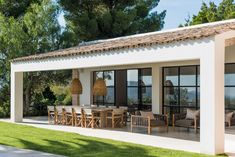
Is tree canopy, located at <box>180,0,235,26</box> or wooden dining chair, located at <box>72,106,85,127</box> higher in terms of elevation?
tree canopy, located at <box>180,0,235,26</box>

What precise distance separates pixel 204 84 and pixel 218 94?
1.64 feet

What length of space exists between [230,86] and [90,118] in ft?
21.4

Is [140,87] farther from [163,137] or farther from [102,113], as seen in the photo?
[163,137]

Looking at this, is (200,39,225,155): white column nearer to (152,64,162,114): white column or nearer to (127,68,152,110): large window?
(152,64,162,114): white column

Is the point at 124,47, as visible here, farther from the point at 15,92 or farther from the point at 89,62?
the point at 15,92

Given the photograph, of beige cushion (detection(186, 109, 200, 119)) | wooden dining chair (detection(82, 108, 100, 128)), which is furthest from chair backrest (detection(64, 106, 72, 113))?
beige cushion (detection(186, 109, 200, 119))

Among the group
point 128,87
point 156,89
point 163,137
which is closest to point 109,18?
point 128,87

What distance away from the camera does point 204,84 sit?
1180cm

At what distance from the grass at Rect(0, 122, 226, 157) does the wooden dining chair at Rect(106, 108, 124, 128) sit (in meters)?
2.96

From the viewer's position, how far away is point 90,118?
19.1 meters

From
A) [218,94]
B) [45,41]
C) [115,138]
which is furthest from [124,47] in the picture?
[45,41]

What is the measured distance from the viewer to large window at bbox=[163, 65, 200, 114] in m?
18.2

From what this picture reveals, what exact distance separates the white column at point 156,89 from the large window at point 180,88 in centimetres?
25

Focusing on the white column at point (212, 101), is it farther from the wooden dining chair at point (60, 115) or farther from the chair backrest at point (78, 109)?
the wooden dining chair at point (60, 115)
